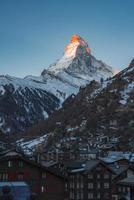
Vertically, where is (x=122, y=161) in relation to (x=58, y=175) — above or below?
above

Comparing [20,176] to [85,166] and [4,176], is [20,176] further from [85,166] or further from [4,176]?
[85,166]

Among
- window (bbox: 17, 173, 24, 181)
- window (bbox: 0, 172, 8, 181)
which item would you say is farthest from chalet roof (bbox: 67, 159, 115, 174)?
window (bbox: 0, 172, 8, 181)

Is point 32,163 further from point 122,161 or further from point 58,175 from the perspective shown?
point 122,161

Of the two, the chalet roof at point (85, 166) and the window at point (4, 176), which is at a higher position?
the chalet roof at point (85, 166)

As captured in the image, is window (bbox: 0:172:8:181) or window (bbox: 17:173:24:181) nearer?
window (bbox: 17:173:24:181)

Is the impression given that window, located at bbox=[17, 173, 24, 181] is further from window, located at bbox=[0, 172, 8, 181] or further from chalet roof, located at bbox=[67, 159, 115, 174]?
chalet roof, located at bbox=[67, 159, 115, 174]

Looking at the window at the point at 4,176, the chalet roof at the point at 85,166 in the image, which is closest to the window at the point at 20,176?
Answer: the window at the point at 4,176

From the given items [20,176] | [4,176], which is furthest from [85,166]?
[4,176]

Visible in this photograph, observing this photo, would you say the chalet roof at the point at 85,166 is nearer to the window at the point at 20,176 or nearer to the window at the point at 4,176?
the window at the point at 20,176

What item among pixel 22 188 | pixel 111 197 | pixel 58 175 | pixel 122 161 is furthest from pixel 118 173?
pixel 22 188

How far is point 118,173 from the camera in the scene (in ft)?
389

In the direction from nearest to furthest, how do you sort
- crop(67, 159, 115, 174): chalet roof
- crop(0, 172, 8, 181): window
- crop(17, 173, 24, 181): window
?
crop(17, 173, 24, 181): window, crop(0, 172, 8, 181): window, crop(67, 159, 115, 174): chalet roof

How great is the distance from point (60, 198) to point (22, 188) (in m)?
36.5

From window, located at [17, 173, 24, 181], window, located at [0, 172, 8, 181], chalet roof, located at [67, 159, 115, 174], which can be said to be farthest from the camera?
chalet roof, located at [67, 159, 115, 174]
